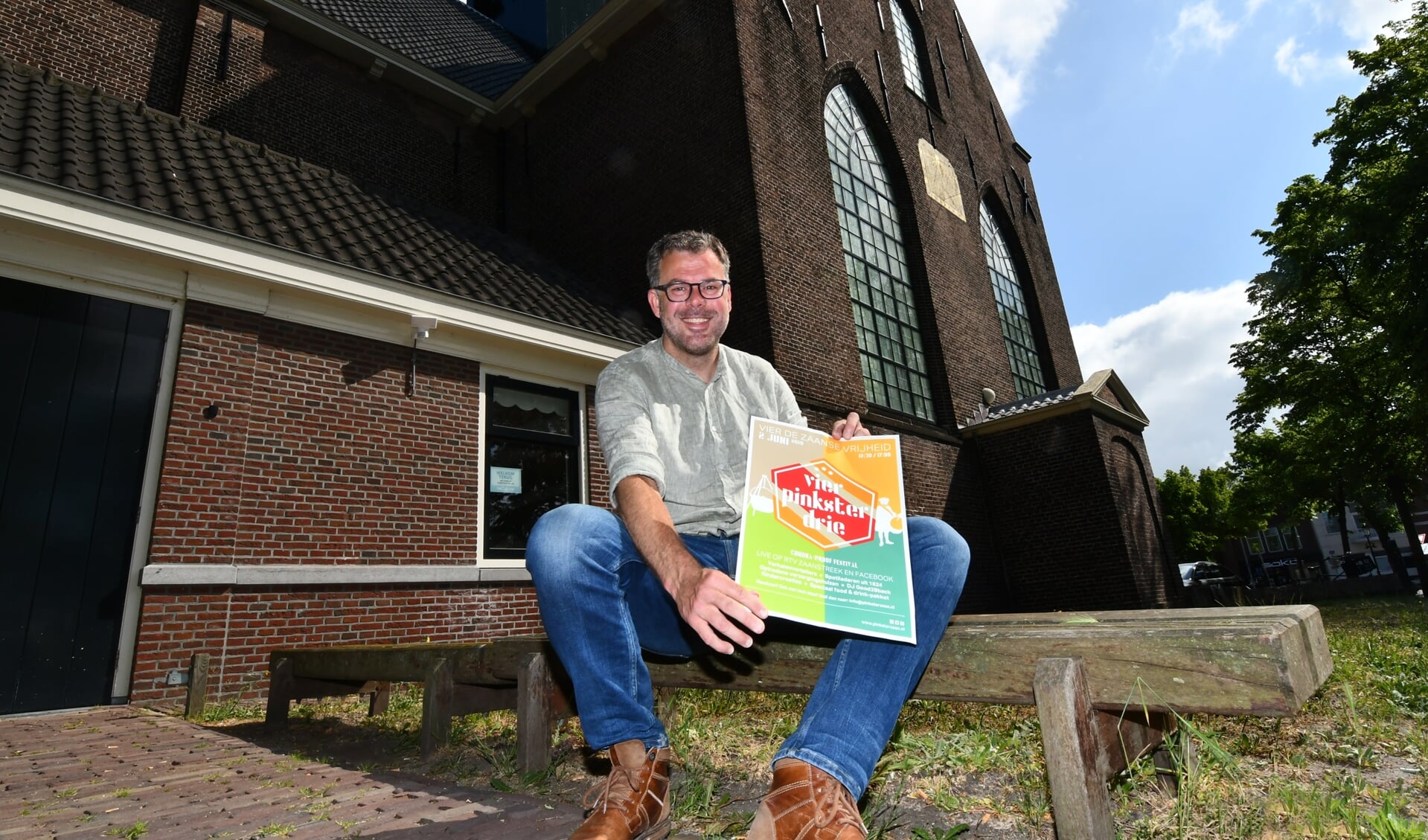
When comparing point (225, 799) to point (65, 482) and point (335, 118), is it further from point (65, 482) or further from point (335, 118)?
point (335, 118)

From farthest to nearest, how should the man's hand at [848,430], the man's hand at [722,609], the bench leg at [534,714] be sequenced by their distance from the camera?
the bench leg at [534,714] < the man's hand at [848,430] < the man's hand at [722,609]

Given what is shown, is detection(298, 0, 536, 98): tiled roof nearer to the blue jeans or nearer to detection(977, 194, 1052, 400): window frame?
detection(977, 194, 1052, 400): window frame

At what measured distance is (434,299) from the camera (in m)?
7.55

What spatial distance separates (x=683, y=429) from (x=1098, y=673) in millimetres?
1363

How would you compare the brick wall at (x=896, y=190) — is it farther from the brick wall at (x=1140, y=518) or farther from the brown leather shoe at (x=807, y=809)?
the brown leather shoe at (x=807, y=809)

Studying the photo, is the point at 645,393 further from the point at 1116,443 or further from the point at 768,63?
the point at 1116,443

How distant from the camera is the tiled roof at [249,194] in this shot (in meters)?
6.32

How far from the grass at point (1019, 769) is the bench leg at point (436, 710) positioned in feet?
0.27

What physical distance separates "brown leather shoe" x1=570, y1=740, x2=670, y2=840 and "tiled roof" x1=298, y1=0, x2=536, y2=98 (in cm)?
1359

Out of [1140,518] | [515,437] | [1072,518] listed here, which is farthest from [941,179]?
[515,437]

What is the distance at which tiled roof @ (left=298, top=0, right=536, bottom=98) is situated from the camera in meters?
13.3

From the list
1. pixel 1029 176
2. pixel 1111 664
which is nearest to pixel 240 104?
pixel 1111 664

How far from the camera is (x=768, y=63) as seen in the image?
12.1 metres

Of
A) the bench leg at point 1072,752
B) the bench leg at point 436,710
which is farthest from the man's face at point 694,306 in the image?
the bench leg at point 436,710
